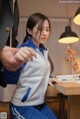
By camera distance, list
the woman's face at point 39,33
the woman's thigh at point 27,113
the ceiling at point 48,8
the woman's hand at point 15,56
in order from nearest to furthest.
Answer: the woman's hand at point 15,56, the woman's thigh at point 27,113, the woman's face at point 39,33, the ceiling at point 48,8

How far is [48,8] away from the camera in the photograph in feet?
13.9

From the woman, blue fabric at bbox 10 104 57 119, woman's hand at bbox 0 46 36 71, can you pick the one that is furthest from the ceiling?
woman's hand at bbox 0 46 36 71

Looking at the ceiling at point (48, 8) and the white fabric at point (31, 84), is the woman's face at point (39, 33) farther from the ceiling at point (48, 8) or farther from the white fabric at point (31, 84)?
the ceiling at point (48, 8)

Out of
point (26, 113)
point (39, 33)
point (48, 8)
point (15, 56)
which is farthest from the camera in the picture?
point (48, 8)

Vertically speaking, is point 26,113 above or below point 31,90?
below

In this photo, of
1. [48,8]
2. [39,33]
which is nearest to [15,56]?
[39,33]

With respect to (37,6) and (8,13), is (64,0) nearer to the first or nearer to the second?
(37,6)

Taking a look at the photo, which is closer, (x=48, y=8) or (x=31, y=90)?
(x=31, y=90)

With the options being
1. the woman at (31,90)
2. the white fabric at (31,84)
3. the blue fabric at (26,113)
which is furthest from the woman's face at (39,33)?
the blue fabric at (26,113)

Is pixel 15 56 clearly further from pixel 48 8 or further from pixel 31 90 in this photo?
pixel 48 8

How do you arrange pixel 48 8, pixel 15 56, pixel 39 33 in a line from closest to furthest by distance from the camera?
pixel 15 56 → pixel 39 33 → pixel 48 8

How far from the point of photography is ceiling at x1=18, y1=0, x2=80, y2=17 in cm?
417

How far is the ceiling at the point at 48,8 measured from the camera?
4172 mm

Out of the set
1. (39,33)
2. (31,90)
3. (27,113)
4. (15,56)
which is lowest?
(27,113)
